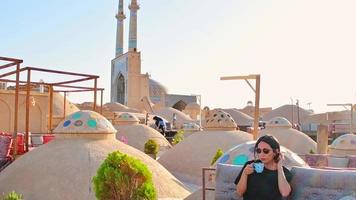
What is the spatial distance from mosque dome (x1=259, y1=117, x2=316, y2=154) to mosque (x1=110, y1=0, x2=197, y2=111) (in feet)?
80.2

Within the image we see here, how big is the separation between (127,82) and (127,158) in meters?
38.7

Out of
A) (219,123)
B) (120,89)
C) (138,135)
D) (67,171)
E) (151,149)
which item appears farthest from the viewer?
(120,89)

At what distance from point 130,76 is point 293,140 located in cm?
2631

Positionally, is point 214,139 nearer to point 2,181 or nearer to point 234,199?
point 2,181

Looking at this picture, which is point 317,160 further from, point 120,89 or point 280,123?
point 120,89

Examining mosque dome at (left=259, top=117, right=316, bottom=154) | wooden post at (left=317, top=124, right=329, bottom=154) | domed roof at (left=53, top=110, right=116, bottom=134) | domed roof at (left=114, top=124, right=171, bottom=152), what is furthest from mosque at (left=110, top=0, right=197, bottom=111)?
domed roof at (left=53, top=110, right=116, bottom=134)

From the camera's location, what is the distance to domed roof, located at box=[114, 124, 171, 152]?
21.2m

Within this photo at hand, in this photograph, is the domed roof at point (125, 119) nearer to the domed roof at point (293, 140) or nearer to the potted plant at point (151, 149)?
the potted plant at point (151, 149)

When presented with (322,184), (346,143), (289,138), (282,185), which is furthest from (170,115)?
(282,185)

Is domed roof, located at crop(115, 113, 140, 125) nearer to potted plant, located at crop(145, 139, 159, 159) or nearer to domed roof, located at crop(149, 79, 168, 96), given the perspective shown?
potted plant, located at crop(145, 139, 159, 159)

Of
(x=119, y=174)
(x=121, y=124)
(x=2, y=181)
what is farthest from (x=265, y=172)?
(x=121, y=124)

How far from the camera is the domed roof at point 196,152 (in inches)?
568

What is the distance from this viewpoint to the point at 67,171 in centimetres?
894

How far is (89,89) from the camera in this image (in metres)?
14.9
